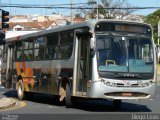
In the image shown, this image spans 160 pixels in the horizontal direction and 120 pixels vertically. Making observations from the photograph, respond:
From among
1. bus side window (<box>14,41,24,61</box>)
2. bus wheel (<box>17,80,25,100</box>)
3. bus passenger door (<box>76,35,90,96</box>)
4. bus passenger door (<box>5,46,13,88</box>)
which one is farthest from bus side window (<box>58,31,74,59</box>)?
bus passenger door (<box>5,46,13,88</box>)

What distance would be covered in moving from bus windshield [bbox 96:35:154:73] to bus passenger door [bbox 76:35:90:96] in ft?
1.97

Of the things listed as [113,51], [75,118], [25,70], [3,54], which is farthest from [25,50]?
[75,118]

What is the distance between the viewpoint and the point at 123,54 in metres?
17.4

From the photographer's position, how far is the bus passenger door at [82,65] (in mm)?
17766

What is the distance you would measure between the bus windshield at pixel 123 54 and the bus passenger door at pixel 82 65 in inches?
23.6

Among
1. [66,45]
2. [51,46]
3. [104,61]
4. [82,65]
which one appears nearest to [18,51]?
[51,46]

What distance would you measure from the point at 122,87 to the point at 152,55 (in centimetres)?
172

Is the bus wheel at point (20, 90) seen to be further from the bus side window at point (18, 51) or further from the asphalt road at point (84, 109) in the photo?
the bus side window at point (18, 51)

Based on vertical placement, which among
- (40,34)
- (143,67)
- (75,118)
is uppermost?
(40,34)

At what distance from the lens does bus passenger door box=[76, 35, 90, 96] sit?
17.8 metres

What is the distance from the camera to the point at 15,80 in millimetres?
25188

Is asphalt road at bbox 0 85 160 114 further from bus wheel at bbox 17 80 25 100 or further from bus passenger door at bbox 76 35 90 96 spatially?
bus passenger door at bbox 76 35 90 96

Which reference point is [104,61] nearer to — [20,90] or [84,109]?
[84,109]

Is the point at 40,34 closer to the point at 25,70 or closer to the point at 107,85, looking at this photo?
the point at 25,70
